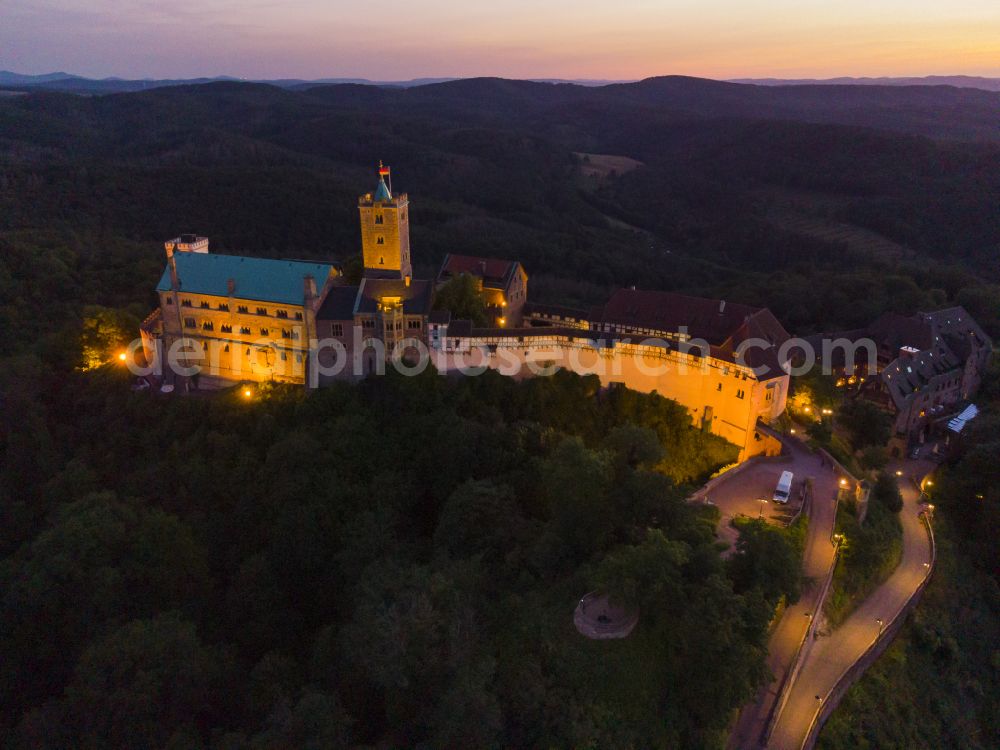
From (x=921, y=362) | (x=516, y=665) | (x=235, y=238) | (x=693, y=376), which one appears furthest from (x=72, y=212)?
(x=921, y=362)

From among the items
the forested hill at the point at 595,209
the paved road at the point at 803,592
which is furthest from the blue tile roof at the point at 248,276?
the paved road at the point at 803,592

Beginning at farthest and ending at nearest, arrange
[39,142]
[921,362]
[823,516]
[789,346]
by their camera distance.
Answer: [39,142] < [921,362] < [789,346] < [823,516]

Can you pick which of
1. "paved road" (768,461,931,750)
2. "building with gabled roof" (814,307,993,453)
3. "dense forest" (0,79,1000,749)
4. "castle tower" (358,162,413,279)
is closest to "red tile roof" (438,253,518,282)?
"castle tower" (358,162,413,279)

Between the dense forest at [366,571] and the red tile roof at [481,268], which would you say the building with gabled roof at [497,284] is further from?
the dense forest at [366,571]

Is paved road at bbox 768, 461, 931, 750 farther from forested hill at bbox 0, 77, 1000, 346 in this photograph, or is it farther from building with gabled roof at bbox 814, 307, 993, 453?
forested hill at bbox 0, 77, 1000, 346

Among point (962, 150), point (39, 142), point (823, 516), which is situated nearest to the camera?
point (823, 516)

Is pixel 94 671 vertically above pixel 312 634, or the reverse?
pixel 94 671

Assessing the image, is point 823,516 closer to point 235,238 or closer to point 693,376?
point 693,376

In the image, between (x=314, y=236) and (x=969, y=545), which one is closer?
(x=969, y=545)

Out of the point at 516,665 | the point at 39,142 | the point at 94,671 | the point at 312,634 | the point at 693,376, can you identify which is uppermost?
the point at 39,142
